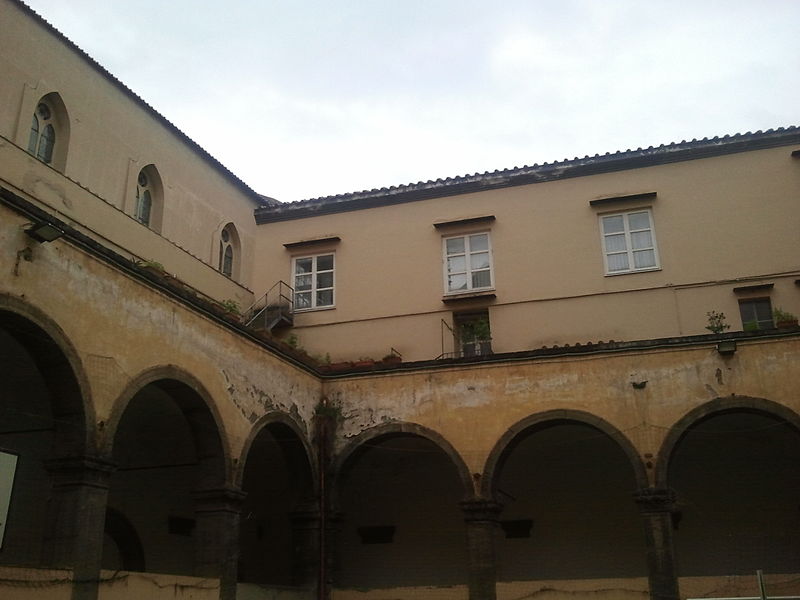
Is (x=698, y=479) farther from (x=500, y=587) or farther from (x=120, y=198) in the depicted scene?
(x=120, y=198)

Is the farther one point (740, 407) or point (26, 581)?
point (740, 407)

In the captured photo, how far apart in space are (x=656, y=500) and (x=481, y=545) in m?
2.93

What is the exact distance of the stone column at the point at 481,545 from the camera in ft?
46.7

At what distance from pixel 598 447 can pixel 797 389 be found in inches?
162

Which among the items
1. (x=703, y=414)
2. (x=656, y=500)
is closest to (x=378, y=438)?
(x=656, y=500)

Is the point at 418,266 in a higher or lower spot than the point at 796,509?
higher

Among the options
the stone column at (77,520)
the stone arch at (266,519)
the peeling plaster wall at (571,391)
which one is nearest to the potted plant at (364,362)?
the peeling plaster wall at (571,391)

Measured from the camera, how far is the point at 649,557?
13680 mm

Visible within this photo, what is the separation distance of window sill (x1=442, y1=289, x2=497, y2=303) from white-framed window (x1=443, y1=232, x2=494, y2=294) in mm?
185

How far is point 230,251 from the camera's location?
2105 centimetres

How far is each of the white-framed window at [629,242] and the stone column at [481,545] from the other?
6.27m

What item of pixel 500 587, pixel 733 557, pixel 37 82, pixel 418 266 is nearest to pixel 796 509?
pixel 733 557

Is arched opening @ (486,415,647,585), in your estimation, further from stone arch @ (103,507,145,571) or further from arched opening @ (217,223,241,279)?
arched opening @ (217,223,241,279)

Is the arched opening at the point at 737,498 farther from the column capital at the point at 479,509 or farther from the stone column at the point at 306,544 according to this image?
the stone column at the point at 306,544
